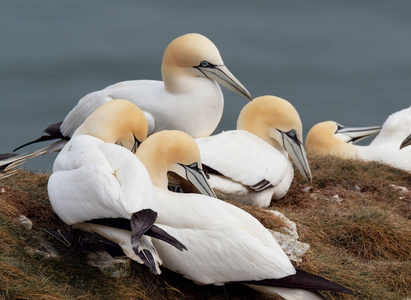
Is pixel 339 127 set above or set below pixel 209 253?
below

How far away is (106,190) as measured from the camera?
13.9 feet

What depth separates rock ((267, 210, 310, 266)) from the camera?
494 centimetres

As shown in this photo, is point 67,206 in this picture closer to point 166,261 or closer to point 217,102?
point 166,261

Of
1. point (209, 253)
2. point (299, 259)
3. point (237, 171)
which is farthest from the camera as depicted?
point (237, 171)

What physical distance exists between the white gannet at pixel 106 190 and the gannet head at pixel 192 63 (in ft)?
5.68

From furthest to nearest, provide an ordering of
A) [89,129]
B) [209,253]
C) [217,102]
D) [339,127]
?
1. [339,127]
2. [217,102]
3. [89,129]
4. [209,253]

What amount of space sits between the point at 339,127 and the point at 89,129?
18.6 ft

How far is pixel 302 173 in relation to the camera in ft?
22.8

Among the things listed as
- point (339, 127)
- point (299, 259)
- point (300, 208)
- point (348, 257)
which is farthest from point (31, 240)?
point (339, 127)

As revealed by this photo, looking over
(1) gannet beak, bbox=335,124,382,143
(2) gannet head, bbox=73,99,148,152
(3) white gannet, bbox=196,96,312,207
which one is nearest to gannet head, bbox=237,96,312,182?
(3) white gannet, bbox=196,96,312,207

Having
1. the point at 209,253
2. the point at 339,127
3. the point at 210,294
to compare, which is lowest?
the point at 339,127

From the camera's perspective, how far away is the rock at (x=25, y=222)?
476cm

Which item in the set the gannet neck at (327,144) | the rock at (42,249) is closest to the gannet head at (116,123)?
the rock at (42,249)

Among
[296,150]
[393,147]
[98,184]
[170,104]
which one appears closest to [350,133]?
[393,147]
